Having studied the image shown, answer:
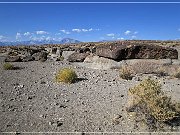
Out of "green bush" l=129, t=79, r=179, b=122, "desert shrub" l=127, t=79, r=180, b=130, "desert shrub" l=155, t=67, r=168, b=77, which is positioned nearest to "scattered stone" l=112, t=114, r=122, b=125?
"desert shrub" l=127, t=79, r=180, b=130

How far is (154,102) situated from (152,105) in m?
0.12

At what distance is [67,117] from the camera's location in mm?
9766

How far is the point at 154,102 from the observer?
9.05 metres

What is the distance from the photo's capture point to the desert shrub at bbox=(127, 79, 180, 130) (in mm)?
8875

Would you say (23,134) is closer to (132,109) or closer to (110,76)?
(132,109)

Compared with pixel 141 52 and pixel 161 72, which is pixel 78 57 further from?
pixel 161 72

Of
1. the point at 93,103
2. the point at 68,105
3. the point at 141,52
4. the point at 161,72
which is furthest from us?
the point at 141,52

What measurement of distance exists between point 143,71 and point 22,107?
9.78 m

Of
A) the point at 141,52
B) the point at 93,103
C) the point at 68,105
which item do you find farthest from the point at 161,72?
the point at 68,105

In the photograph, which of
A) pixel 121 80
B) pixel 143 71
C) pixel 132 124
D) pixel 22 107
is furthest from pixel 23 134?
pixel 143 71

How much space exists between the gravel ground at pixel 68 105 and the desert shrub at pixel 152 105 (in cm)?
52

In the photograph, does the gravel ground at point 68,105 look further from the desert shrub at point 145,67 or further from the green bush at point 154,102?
the desert shrub at point 145,67

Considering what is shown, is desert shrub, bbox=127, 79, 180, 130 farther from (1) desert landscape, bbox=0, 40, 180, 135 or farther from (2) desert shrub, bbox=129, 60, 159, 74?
(2) desert shrub, bbox=129, 60, 159, 74

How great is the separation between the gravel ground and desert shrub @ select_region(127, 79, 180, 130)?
0.52 m
